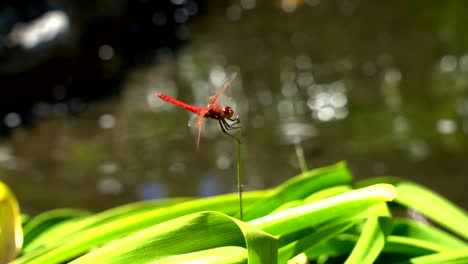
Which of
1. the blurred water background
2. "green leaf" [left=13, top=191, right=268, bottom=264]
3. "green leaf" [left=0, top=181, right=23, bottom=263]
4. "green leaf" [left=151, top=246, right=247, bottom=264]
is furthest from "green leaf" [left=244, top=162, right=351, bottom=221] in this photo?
the blurred water background

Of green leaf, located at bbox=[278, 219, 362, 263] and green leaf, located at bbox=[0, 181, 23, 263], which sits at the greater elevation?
green leaf, located at bbox=[0, 181, 23, 263]

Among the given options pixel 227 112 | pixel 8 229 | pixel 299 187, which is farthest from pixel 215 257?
pixel 8 229

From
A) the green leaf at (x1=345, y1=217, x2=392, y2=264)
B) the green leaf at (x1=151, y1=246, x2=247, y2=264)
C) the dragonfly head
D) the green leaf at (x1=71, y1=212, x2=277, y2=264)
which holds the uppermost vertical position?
the dragonfly head

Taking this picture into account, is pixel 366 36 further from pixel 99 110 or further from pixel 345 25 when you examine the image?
pixel 99 110

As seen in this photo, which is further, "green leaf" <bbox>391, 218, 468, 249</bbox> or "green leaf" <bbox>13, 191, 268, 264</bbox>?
"green leaf" <bbox>391, 218, 468, 249</bbox>

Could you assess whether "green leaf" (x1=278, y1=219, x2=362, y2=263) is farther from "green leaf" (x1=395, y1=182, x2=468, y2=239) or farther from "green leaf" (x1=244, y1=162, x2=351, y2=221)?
"green leaf" (x1=395, y1=182, x2=468, y2=239)

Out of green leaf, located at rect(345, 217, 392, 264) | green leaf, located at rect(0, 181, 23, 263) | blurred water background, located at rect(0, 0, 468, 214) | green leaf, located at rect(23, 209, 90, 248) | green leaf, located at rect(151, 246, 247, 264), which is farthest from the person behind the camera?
blurred water background, located at rect(0, 0, 468, 214)

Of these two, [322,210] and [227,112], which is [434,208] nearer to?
[322,210]

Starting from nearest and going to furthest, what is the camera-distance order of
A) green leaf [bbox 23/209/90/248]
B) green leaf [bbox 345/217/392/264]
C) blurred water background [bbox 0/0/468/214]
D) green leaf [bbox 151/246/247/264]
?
green leaf [bbox 151/246/247/264] < green leaf [bbox 345/217/392/264] < green leaf [bbox 23/209/90/248] < blurred water background [bbox 0/0/468/214]
